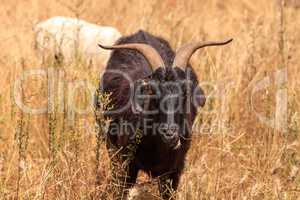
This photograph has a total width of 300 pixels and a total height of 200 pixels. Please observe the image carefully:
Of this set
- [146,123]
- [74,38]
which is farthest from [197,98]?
[74,38]

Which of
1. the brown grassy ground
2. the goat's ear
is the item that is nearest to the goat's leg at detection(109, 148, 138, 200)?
the brown grassy ground

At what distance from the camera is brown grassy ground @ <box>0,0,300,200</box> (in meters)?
4.90

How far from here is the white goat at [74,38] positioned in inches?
280

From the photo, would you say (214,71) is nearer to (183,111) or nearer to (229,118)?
(229,118)

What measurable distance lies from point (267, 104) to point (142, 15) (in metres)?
3.06

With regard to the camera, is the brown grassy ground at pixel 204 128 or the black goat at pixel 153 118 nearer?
the black goat at pixel 153 118

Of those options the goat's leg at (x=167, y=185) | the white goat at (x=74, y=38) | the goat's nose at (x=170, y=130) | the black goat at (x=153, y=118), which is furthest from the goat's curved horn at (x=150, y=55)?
the white goat at (x=74, y=38)

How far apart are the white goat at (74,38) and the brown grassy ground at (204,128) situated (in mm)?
202

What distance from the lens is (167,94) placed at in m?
4.53

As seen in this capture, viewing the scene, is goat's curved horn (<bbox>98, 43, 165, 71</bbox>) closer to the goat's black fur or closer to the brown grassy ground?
the goat's black fur

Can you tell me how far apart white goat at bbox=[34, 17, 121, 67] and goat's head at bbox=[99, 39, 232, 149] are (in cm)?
219

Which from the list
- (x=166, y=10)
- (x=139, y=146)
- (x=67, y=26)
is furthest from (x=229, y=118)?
(x=166, y=10)

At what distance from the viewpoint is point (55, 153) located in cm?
461

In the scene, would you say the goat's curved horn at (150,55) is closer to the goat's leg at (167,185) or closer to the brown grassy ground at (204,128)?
the brown grassy ground at (204,128)
